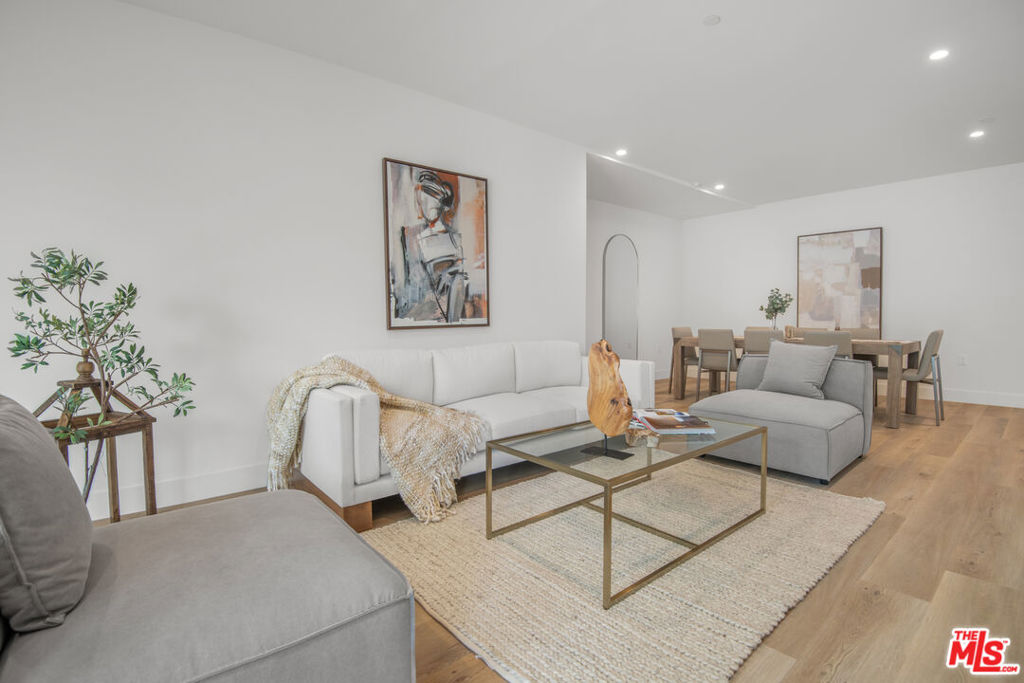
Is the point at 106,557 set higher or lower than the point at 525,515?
higher

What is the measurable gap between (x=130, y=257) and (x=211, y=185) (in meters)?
0.54

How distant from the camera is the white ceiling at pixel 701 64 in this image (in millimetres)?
2447

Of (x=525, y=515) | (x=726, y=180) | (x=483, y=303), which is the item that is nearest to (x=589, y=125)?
(x=483, y=303)

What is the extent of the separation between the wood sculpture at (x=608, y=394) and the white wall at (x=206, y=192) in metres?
1.69

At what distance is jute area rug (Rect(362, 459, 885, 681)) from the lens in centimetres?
138

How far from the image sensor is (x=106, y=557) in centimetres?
104

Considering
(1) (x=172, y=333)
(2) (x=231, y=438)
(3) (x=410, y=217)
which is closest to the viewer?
(1) (x=172, y=333)

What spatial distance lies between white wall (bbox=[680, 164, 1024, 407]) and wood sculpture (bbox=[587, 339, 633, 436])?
17.4ft

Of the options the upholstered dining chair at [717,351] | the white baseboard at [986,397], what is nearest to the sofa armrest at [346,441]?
the upholstered dining chair at [717,351]

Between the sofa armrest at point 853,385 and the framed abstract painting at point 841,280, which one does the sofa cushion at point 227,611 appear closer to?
the sofa armrest at point 853,385

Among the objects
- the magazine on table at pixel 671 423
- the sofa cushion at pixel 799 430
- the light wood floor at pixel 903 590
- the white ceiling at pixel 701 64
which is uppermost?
Answer: the white ceiling at pixel 701 64

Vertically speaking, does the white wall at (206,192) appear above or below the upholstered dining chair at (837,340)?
above

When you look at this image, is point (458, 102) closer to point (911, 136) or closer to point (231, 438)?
point (231, 438)

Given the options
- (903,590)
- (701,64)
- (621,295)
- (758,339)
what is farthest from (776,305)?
(903,590)
